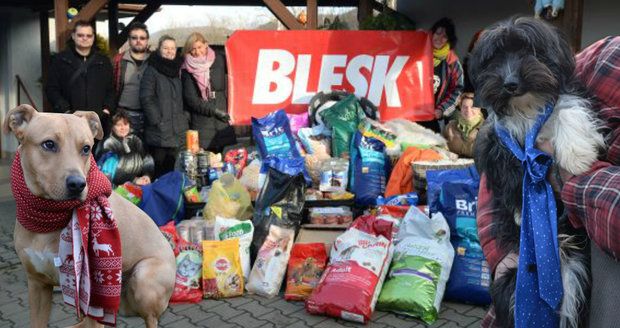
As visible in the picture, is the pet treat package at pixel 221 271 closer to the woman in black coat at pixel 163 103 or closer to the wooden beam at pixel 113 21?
the woman in black coat at pixel 163 103

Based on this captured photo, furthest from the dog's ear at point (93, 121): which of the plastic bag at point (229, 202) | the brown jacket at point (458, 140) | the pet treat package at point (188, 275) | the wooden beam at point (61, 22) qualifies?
the wooden beam at point (61, 22)

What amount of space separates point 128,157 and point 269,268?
6.35 ft

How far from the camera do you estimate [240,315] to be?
396 cm

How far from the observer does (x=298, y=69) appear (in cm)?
633

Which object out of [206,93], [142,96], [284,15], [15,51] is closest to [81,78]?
[142,96]

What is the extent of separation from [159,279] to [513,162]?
1771mm

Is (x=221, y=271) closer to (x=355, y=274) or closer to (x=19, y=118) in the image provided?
(x=355, y=274)

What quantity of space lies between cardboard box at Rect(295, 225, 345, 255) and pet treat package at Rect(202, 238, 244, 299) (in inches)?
22.0

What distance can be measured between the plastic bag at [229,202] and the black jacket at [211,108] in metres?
1.10

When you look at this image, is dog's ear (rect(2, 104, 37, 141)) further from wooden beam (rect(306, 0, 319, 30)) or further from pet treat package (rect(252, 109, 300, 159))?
wooden beam (rect(306, 0, 319, 30))

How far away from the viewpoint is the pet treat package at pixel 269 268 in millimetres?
4238

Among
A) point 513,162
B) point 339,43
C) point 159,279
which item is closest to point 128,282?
point 159,279

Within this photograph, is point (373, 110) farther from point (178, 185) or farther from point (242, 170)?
point (178, 185)

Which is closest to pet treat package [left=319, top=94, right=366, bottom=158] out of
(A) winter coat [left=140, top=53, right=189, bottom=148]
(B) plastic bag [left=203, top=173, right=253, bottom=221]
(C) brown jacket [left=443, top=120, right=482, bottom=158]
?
(C) brown jacket [left=443, top=120, right=482, bottom=158]
